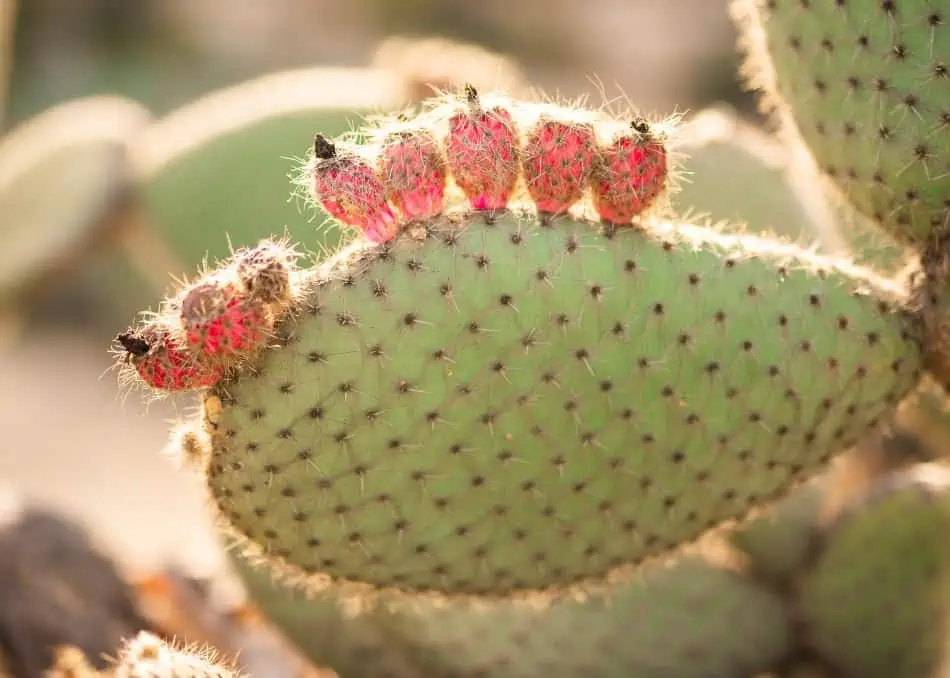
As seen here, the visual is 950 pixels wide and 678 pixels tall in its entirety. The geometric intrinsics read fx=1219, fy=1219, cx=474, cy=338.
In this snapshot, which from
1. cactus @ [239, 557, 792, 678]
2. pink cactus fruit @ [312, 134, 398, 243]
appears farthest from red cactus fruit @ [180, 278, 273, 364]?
cactus @ [239, 557, 792, 678]

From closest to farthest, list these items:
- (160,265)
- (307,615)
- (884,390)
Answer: (884,390)
(307,615)
(160,265)

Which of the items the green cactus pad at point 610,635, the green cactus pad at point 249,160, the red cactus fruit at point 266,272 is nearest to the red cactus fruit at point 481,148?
the red cactus fruit at point 266,272

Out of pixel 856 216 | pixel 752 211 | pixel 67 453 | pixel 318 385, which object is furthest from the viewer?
pixel 67 453

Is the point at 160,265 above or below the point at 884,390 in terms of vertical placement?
above

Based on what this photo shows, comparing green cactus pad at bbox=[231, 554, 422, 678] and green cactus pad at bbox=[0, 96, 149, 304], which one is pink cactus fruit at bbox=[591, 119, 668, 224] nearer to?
green cactus pad at bbox=[231, 554, 422, 678]

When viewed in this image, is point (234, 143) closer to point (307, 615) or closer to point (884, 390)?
point (307, 615)

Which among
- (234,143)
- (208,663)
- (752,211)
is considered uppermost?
(234,143)

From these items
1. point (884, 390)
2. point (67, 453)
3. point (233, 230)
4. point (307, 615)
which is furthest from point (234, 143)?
point (67, 453)
